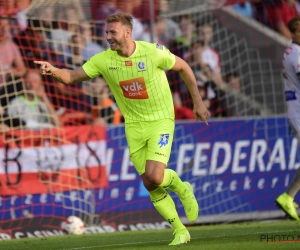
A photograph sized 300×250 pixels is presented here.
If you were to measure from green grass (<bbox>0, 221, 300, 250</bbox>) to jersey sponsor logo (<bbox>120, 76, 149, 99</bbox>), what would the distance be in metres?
1.53

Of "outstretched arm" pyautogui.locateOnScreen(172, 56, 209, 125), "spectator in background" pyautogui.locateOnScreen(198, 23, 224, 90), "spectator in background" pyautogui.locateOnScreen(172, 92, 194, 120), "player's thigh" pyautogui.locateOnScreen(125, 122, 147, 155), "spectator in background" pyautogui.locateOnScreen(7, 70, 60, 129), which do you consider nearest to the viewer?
"outstretched arm" pyautogui.locateOnScreen(172, 56, 209, 125)

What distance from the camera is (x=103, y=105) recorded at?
1268 cm

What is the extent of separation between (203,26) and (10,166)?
4626 mm

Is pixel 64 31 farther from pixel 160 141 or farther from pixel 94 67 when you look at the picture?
pixel 160 141

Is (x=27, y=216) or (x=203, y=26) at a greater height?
(x=203, y=26)

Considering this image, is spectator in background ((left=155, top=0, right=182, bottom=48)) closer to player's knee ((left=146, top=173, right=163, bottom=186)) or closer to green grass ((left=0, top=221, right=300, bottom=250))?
green grass ((left=0, top=221, right=300, bottom=250))

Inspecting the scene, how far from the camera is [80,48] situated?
42.0 feet

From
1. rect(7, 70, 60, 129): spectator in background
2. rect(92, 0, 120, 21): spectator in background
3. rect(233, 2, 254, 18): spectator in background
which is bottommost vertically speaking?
rect(7, 70, 60, 129): spectator in background

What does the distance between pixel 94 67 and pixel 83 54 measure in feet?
15.0

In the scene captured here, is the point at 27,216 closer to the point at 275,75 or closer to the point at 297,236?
the point at 297,236

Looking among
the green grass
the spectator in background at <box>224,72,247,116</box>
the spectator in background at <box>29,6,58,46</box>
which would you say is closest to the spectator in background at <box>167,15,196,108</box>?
the spectator in background at <box>224,72,247,116</box>

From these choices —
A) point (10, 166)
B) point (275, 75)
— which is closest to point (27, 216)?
point (10, 166)

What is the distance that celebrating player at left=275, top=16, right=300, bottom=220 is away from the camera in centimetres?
1039

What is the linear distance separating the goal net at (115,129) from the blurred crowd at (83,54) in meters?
0.02
